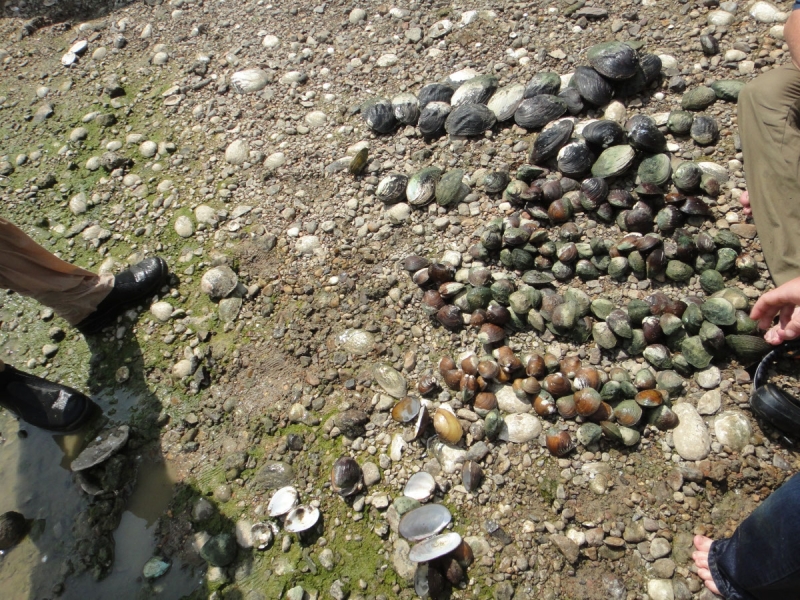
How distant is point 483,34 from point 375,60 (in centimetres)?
92

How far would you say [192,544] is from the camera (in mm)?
2627

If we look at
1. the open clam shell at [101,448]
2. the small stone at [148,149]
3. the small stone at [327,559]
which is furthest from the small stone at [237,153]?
the small stone at [327,559]

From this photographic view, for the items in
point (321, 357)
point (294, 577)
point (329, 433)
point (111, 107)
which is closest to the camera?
point (294, 577)

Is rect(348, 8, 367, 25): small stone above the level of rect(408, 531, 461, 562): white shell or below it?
above

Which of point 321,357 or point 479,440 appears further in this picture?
point 321,357

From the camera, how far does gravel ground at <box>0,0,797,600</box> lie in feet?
7.95

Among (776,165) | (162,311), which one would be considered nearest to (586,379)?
(776,165)

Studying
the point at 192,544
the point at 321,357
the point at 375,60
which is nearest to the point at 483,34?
the point at 375,60

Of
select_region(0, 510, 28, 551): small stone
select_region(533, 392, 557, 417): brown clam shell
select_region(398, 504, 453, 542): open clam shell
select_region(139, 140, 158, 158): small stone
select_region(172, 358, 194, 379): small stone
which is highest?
select_region(139, 140, 158, 158): small stone

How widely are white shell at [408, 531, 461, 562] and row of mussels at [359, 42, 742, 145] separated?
262cm

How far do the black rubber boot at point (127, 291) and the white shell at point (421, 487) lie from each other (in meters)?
2.20

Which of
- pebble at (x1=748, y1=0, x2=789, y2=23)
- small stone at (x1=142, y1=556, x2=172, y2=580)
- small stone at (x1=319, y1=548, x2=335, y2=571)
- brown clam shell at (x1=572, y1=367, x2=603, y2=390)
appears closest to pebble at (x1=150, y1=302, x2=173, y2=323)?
small stone at (x1=142, y1=556, x2=172, y2=580)

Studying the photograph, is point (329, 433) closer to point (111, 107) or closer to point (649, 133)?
point (649, 133)

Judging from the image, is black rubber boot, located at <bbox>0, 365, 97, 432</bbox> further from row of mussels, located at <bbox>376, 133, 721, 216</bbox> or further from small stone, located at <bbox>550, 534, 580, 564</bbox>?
small stone, located at <bbox>550, 534, 580, 564</bbox>
